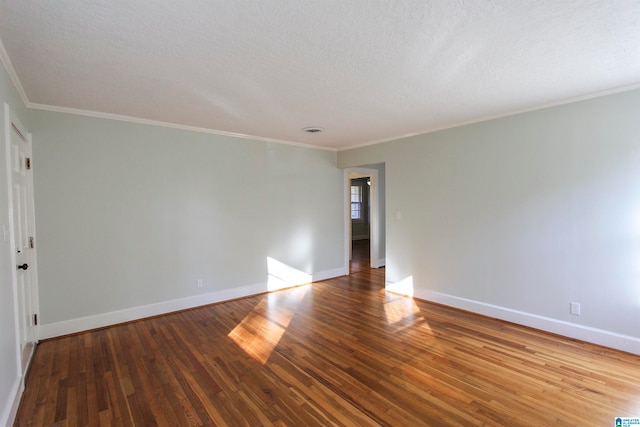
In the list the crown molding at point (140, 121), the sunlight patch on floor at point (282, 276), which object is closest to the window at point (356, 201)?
the sunlight patch on floor at point (282, 276)

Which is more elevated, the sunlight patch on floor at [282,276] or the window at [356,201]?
the window at [356,201]

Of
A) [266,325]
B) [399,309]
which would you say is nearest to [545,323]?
[399,309]

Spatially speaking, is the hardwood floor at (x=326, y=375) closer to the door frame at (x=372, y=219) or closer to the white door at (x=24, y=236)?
the white door at (x=24, y=236)

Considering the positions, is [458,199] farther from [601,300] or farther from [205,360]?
[205,360]

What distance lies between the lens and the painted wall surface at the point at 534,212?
114 inches

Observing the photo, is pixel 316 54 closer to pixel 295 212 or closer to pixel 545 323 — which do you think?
pixel 295 212

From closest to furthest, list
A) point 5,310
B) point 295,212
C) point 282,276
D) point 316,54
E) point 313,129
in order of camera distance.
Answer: point 5,310 → point 316,54 → point 313,129 → point 282,276 → point 295,212

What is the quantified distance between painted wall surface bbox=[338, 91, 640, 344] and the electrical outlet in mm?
35

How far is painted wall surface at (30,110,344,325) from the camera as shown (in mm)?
3277

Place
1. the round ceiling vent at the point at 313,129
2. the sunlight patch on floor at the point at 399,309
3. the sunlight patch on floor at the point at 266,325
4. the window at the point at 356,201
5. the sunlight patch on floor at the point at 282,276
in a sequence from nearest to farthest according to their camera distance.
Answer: the sunlight patch on floor at the point at 266,325 < the sunlight patch on floor at the point at 399,309 < the round ceiling vent at the point at 313,129 < the sunlight patch on floor at the point at 282,276 < the window at the point at 356,201

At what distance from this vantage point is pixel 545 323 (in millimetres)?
3354

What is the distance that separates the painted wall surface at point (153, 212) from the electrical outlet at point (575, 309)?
367 centimetres

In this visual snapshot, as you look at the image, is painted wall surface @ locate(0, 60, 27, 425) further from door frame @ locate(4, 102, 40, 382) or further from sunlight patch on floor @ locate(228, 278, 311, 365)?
sunlight patch on floor @ locate(228, 278, 311, 365)

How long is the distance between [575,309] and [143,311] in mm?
4882
